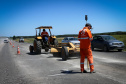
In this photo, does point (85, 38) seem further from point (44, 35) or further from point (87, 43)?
point (44, 35)

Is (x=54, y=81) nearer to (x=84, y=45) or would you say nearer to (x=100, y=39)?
(x=84, y=45)

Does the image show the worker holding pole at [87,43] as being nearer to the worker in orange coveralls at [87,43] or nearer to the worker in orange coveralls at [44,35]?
the worker in orange coveralls at [87,43]

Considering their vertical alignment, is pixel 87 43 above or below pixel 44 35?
below

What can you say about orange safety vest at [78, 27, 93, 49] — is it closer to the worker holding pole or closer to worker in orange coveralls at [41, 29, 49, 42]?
the worker holding pole

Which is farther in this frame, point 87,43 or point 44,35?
point 44,35

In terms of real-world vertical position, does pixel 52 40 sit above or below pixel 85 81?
above

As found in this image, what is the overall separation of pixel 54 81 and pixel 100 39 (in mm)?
14036

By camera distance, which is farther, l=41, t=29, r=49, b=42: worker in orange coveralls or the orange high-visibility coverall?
l=41, t=29, r=49, b=42: worker in orange coveralls

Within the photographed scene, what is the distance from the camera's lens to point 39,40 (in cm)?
1628

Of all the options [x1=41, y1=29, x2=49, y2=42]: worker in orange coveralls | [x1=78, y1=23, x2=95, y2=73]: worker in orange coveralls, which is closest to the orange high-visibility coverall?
[x1=78, y1=23, x2=95, y2=73]: worker in orange coveralls

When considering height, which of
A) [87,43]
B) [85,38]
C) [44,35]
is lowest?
[87,43]

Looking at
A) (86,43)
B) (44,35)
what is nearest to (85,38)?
(86,43)

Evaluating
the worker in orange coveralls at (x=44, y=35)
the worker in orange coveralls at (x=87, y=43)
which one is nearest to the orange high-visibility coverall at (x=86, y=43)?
the worker in orange coveralls at (x=87, y=43)

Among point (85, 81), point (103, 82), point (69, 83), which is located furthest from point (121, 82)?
point (69, 83)
